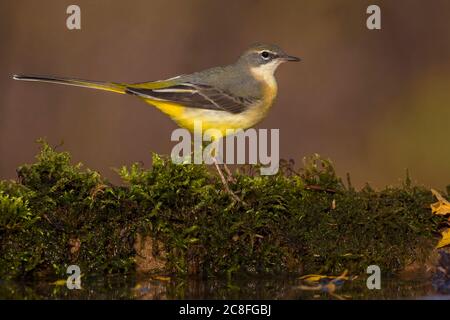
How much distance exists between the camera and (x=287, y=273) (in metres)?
4.07

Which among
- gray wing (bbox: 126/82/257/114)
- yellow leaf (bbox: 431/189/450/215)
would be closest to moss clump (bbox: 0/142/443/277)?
yellow leaf (bbox: 431/189/450/215)

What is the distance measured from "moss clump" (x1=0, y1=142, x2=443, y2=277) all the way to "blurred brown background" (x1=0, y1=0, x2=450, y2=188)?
468cm

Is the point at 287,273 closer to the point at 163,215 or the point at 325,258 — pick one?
the point at 325,258

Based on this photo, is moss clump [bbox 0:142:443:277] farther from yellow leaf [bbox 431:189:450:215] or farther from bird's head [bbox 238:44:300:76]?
bird's head [bbox 238:44:300:76]

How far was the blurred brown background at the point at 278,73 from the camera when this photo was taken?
29.2ft

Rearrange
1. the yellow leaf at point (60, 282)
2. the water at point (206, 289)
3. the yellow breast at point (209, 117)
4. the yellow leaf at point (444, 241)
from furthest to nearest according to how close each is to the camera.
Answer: the yellow breast at point (209, 117) < the yellow leaf at point (444, 241) < the yellow leaf at point (60, 282) < the water at point (206, 289)

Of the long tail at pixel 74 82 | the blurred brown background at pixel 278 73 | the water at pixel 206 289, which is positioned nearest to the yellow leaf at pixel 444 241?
the water at pixel 206 289

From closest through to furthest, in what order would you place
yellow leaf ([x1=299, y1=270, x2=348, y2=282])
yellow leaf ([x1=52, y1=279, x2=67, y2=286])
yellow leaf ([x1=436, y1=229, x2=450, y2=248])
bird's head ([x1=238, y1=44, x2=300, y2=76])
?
yellow leaf ([x1=52, y1=279, x2=67, y2=286]) → yellow leaf ([x1=299, y1=270, x2=348, y2=282]) → yellow leaf ([x1=436, y1=229, x2=450, y2=248]) → bird's head ([x1=238, y1=44, x2=300, y2=76])

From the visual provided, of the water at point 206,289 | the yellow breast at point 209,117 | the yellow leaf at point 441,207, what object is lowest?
the water at point 206,289

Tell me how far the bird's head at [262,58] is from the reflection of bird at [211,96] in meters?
0.13

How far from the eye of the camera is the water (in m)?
3.53

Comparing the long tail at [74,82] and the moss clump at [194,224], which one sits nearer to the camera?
the moss clump at [194,224]

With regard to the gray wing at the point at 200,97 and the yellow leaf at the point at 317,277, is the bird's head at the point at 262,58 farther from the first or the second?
the yellow leaf at the point at 317,277

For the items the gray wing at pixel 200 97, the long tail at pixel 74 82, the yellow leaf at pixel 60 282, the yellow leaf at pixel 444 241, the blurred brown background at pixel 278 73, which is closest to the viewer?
the yellow leaf at pixel 60 282
